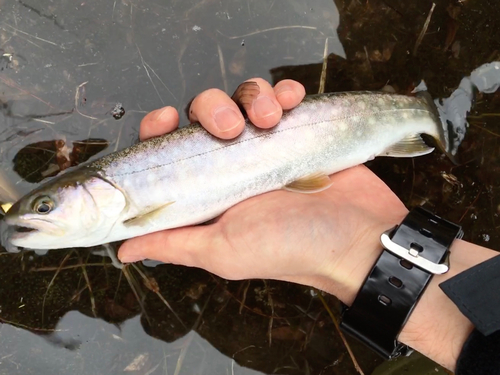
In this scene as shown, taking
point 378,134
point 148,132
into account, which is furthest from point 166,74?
point 378,134

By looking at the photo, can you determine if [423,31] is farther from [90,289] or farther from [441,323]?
[90,289]

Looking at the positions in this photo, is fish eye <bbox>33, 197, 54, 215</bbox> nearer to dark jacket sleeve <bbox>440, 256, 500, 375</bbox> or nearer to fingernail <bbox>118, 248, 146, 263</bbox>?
fingernail <bbox>118, 248, 146, 263</bbox>

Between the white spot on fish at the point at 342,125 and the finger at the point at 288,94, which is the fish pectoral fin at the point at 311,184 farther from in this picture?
the finger at the point at 288,94

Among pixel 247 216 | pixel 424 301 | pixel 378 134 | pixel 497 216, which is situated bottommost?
pixel 497 216

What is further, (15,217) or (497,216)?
(497,216)

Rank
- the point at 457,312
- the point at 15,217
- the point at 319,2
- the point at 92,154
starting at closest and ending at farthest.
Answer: the point at 457,312, the point at 15,217, the point at 92,154, the point at 319,2

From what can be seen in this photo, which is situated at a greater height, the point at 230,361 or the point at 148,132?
the point at 148,132

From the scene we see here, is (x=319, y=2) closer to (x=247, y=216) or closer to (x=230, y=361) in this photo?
(x=247, y=216)
